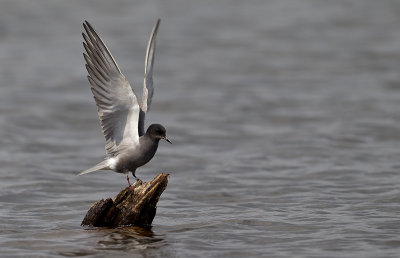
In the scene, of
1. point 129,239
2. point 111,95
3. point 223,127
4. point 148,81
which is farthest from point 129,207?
point 223,127

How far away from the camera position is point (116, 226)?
886cm

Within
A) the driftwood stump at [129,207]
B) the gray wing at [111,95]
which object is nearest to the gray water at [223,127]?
Answer: the driftwood stump at [129,207]

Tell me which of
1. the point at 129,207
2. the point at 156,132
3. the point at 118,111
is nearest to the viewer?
the point at 156,132

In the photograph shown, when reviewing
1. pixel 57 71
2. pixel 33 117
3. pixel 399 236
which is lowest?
pixel 399 236

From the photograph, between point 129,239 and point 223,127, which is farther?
point 223,127

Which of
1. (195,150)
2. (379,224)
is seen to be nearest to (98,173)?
(195,150)

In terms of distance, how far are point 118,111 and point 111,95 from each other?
0.20 metres

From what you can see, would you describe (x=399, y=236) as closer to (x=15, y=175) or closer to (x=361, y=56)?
(x=15, y=175)

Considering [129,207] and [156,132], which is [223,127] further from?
[156,132]

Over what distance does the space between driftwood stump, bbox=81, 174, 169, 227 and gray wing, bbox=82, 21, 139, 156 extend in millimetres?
491

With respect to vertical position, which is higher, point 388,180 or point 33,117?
point 33,117

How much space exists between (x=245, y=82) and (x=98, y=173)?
24.7 feet

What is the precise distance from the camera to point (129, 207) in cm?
880

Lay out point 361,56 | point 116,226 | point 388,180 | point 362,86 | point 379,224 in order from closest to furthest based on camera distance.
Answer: point 116,226, point 379,224, point 388,180, point 362,86, point 361,56
